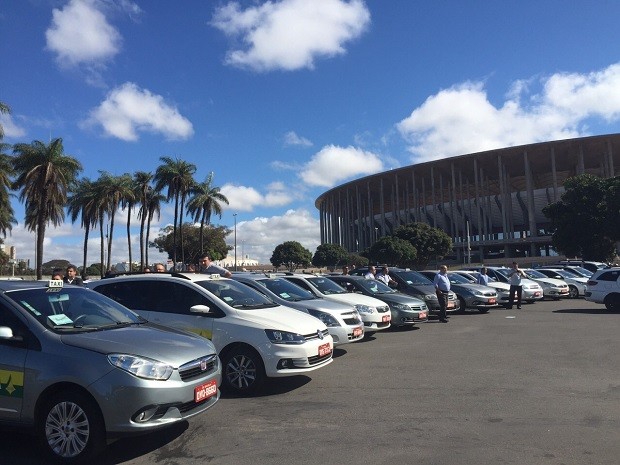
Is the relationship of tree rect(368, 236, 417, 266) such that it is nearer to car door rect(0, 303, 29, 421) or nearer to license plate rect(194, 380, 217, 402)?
license plate rect(194, 380, 217, 402)

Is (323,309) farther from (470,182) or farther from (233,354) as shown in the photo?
(470,182)

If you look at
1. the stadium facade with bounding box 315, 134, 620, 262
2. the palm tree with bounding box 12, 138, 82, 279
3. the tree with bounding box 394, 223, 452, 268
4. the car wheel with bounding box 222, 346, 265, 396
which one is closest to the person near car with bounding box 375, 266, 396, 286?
the car wheel with bounding box 222, 346, 265, 396

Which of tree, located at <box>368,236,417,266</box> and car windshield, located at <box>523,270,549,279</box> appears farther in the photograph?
tree, located at <box>368,236,417,266</box>

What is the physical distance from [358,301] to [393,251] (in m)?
56.0

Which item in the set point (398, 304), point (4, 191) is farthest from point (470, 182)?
point (398, 304)

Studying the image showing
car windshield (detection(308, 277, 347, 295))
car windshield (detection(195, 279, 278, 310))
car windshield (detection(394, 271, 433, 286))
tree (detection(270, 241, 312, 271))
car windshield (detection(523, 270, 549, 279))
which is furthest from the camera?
tree (detection(270, 241, 312, 271))

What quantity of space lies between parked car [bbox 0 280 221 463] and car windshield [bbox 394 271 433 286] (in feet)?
41.3

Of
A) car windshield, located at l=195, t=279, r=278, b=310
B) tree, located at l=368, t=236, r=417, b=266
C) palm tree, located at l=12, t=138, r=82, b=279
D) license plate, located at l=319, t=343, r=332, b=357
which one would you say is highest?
palm tree, located at l=12, t=138, r=82, b=279

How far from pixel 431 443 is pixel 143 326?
3.10m

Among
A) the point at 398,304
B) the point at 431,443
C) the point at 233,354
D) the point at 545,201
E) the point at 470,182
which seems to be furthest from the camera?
the point at 470,182

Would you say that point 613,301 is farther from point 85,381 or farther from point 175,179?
point 175,179

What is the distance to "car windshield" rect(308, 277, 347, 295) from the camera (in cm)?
1235

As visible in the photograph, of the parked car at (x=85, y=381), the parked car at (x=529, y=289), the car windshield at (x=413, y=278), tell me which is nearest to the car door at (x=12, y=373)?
the parked car at (x=85, y=381)

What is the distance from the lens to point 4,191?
34469 millimetres
